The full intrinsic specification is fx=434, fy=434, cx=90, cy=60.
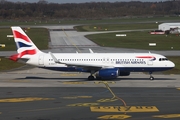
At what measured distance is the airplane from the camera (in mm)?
53406

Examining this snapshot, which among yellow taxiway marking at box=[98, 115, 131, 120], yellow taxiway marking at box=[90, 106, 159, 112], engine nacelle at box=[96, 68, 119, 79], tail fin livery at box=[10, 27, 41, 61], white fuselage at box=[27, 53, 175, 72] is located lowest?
yellow taxiway marking at box=[98, 115, 131, 120]

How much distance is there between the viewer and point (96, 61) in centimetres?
5400

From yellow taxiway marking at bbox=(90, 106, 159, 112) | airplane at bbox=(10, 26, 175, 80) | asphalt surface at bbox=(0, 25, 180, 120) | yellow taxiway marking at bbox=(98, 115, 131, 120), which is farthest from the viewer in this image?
airplane at bbox=(10, 26, 175, 80)

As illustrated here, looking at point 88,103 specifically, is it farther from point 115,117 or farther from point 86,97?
point 115,117

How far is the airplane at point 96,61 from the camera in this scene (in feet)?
175

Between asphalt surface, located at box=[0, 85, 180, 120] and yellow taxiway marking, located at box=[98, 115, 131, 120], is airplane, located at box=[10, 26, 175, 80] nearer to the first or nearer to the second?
asphalt surface, located at box=[0, 85, 180, 120]

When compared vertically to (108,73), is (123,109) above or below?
below

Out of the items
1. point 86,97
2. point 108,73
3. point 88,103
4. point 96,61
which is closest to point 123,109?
point 88,103

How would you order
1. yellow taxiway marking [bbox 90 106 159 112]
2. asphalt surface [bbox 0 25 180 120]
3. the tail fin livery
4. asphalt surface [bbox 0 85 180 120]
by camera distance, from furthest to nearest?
the tail fin livery → yellow taxiway marking [bbox 90 106 159 112] → asphalt surface [bbox 0 25 180 120] → asphalt surface [bbox 0 85 180 120]

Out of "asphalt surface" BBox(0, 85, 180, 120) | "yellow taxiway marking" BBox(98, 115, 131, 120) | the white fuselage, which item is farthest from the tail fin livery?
"yellow taxiway marking" BBox(98, 115, 131, 120)

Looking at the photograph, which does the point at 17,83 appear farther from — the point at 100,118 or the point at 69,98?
the point at 100,118

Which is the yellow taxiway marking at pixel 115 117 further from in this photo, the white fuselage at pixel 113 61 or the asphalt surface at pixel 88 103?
the white fuselage at pixel 113 61

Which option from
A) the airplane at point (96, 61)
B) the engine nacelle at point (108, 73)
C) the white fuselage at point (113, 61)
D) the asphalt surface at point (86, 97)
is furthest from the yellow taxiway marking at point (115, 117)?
the white fuselage at point (113, 61)

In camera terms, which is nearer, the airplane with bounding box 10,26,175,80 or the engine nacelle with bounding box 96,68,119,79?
the engine nacelle with bounding box 96,68,119,79
